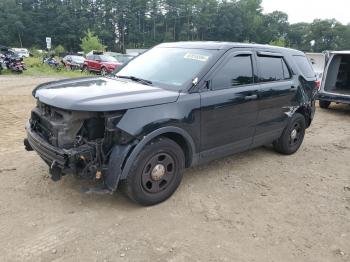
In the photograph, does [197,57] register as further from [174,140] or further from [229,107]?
[174,140]

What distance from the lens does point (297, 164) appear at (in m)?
5.62

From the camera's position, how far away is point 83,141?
3.60 metres

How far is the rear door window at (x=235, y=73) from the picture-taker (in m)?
4.38

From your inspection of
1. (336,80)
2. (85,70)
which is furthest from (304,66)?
(85,70)

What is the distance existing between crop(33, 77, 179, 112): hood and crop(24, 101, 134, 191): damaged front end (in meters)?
0.13

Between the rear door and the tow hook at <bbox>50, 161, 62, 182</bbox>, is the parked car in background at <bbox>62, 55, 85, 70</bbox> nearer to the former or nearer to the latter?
the rear door

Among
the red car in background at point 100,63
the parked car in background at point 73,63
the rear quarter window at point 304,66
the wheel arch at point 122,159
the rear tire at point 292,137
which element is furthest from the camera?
the parked car in background at point 73,63

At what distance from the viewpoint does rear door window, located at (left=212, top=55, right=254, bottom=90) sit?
4.38 metres

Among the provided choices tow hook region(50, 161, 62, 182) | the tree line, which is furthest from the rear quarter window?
the tree line

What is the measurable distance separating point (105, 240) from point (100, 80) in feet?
6.88

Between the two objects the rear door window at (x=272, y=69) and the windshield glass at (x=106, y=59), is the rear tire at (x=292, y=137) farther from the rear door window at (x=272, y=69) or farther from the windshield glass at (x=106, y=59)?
the windshield glass at (x=106, y=59)

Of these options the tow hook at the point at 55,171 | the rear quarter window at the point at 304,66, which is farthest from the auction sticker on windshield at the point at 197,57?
the rear quarter window at the point at 304,66

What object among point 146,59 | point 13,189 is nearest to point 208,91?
point 146,59

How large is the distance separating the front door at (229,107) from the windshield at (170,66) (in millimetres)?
234
